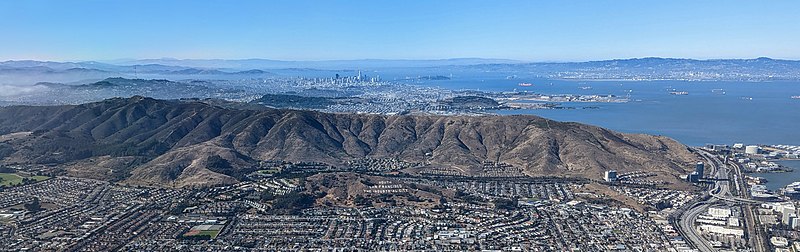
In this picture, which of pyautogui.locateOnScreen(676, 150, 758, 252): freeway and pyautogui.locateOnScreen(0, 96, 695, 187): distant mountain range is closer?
pyautogui.locateOnScreen(676, 150, 758, 252): freeway

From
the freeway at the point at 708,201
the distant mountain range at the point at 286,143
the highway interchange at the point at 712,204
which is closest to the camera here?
the highway interchange at the point at 712,204

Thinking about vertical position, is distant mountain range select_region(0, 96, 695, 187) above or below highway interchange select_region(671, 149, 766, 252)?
above

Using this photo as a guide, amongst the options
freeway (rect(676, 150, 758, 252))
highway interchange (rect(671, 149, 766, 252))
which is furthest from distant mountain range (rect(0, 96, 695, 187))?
highway interchange (rect(671, 149, 766, 252))

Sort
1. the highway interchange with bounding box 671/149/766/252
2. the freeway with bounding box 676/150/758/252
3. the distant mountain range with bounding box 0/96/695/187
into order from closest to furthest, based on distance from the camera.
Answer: the highway interchange with bounding box 671/149/766/252, the freeway with bounding box 676/150/758/252, the distant mountain range with bounding box 0/96/695/187

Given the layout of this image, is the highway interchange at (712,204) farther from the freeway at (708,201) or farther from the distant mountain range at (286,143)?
the distant mountain range at (286,143)

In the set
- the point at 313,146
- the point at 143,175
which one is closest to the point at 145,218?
the point at 143,175

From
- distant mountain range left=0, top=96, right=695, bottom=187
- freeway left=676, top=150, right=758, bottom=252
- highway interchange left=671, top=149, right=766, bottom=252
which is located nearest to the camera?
highway interchange left=671, top=149, right=766, bottom=252

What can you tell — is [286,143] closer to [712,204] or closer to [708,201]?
[708,201]

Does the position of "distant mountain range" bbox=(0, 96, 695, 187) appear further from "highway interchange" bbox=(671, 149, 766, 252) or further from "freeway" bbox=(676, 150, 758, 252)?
"highway interchange" bbox=(671, 149, 766, 252)

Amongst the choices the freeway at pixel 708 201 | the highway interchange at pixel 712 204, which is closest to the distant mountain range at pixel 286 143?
the freeway at pixel 708 201
